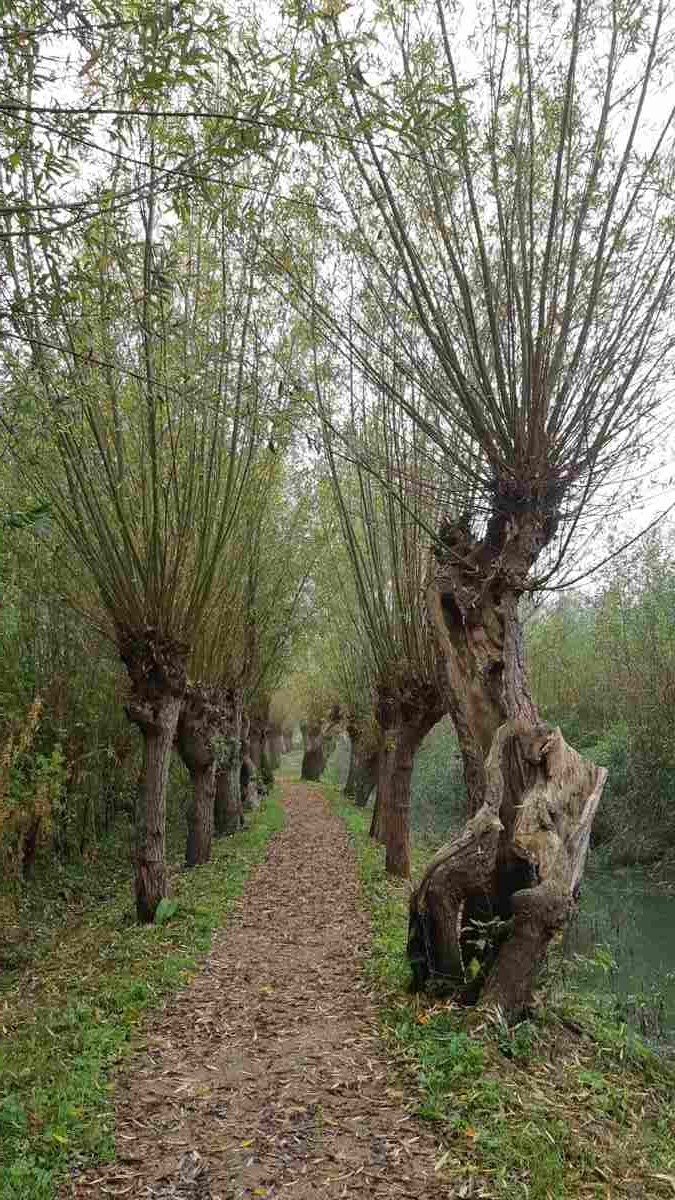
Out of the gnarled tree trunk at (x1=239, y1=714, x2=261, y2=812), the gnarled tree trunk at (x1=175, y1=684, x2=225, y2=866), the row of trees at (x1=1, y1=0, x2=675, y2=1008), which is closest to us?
the row of trees at (x1=1, y1=0, x2=675, y2=1008)

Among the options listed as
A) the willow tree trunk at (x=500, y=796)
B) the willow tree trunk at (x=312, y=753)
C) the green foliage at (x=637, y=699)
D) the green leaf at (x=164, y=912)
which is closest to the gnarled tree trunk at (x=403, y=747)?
the green leaf at (x=164, y=912)

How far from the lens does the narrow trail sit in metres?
4.11

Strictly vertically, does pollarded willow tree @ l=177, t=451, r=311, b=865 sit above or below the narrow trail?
above

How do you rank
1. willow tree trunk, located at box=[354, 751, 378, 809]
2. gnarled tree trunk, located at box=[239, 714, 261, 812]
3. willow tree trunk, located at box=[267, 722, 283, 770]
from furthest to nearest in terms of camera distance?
willow tree trunk, located at box=[267, 722, 283, 770] → willow tree trunk, located at box=[354, 751, 378, 809] → gnarled tree trunk, located at box=[239, 714, 261, 812]

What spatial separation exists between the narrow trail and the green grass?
160 millimetres

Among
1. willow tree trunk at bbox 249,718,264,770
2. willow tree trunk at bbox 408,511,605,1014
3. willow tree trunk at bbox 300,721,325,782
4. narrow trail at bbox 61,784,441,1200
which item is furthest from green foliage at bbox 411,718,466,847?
willow tree trunk at bbox 408,511,605,1014

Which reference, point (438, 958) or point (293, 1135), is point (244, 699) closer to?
point (438, 958)

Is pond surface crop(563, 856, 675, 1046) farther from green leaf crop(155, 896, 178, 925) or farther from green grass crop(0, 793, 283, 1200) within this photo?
green leaf crop(155, 896, 178, 925)

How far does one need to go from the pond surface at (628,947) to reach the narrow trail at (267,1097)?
2.04 meters

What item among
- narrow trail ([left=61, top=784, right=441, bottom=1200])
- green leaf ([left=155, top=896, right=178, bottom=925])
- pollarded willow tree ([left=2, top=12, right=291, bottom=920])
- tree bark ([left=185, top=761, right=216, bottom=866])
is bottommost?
narrow trail ([left=61, top=784, right=441, bottom=1200])

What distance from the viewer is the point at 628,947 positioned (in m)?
11.5

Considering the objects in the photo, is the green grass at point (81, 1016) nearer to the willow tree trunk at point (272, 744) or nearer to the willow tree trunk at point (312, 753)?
the willow tree trunk at point (272, 744)

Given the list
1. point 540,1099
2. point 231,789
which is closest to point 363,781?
point 231,789

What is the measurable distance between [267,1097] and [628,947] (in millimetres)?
8050
